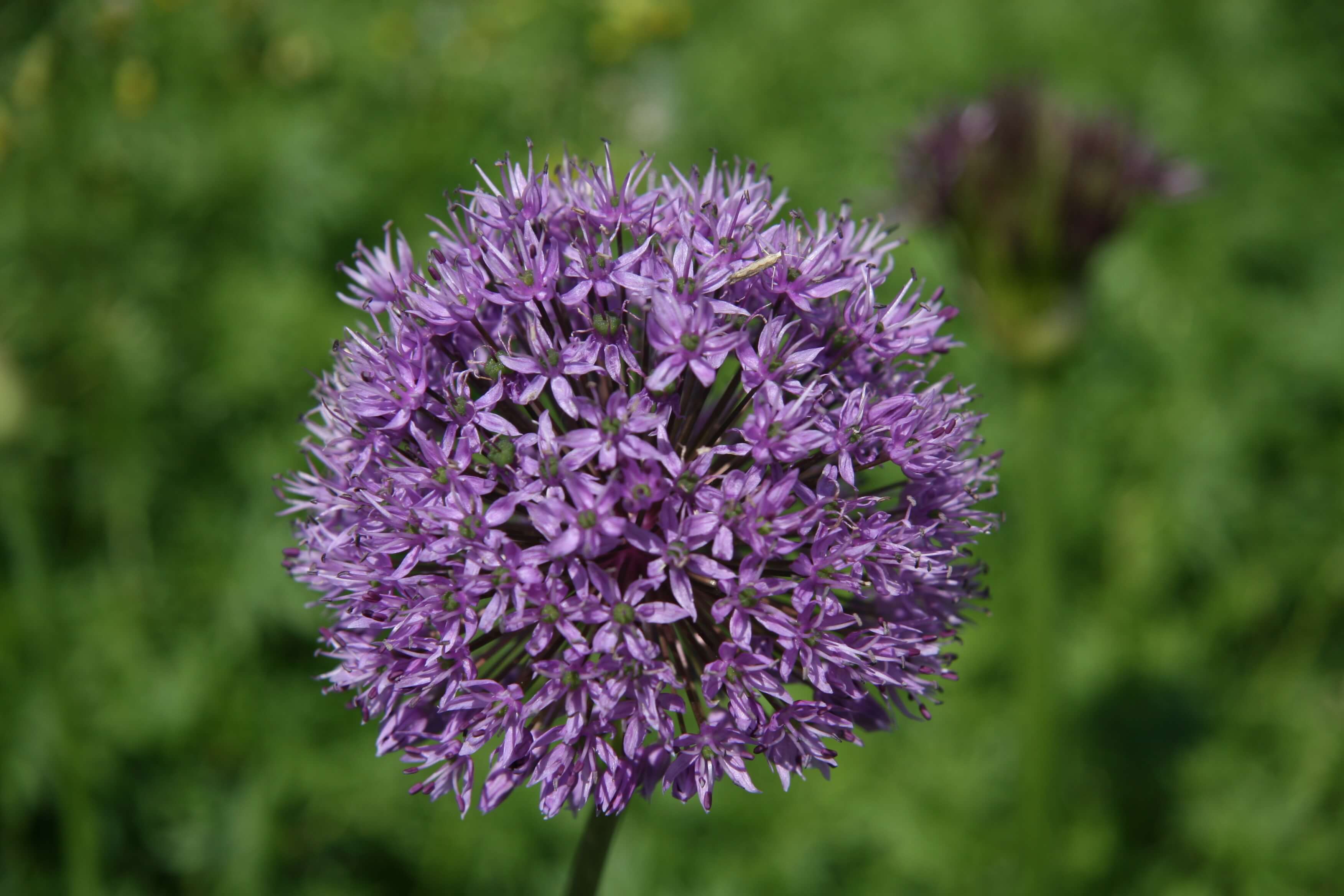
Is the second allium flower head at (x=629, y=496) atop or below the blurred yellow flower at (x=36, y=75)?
below

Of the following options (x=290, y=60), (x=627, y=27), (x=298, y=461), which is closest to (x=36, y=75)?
(x=290, y=60)

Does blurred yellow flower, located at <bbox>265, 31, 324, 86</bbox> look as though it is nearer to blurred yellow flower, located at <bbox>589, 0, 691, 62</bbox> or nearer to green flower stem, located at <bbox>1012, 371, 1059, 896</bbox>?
blurred yellow flower, located at <bbox>589, 0, 691, 62</bbox>

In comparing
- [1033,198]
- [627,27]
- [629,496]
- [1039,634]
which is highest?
[627,27]

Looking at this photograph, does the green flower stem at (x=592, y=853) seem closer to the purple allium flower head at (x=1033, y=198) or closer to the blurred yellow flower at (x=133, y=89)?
the purple allium flower head at (x=1033, y=198)

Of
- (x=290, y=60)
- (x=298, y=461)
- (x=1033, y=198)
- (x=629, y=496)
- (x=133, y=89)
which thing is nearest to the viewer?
(x=629, y=496)

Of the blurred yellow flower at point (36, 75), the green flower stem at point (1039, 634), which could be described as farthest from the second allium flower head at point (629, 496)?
the blurred yellow flower at point (36, 75)

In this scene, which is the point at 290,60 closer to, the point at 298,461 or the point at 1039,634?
the point at 298,461
